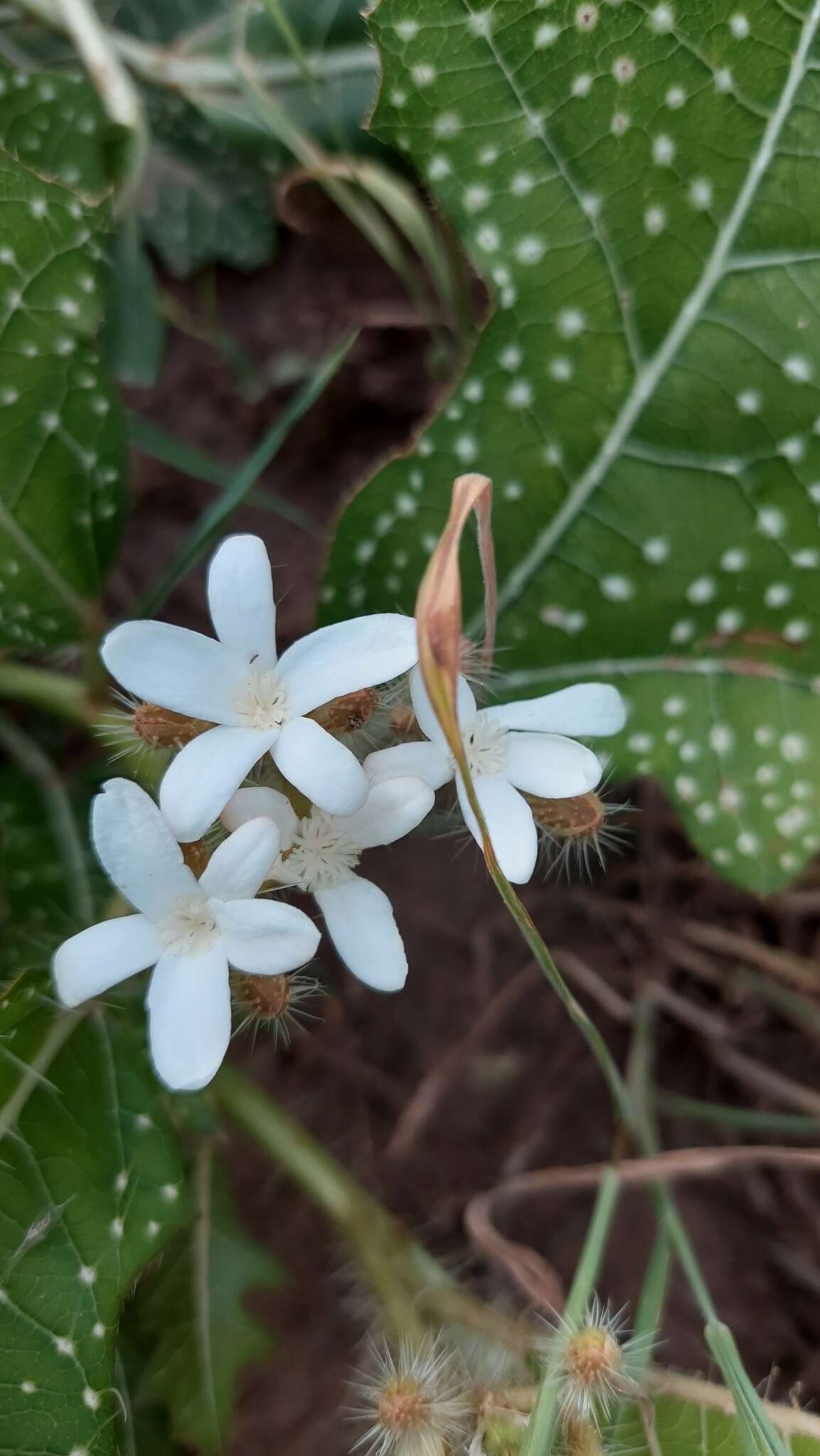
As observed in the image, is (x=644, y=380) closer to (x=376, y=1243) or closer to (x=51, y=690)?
(x=51, y=690)

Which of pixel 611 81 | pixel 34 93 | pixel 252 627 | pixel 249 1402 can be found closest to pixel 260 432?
pixel 34 93

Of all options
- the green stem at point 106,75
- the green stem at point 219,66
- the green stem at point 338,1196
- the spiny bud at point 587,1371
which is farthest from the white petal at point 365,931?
the green stem at point 219,66

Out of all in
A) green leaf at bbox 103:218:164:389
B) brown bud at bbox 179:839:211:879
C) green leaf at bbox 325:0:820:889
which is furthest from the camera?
green leaf at bbox 103:218:164:389


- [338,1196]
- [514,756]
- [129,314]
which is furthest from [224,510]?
[338,1196]

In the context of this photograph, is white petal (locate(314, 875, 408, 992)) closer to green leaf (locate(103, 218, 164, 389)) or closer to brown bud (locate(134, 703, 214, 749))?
brown bud (locate(134, 703, 214, 749))

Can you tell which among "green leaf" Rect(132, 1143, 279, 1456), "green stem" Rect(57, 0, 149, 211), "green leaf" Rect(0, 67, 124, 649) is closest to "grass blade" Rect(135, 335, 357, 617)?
"green leaf" Rect(0, 67, 124, 649)

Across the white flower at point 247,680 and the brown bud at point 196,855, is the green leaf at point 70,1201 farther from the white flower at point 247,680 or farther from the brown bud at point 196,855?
the white flower at point 247,680
